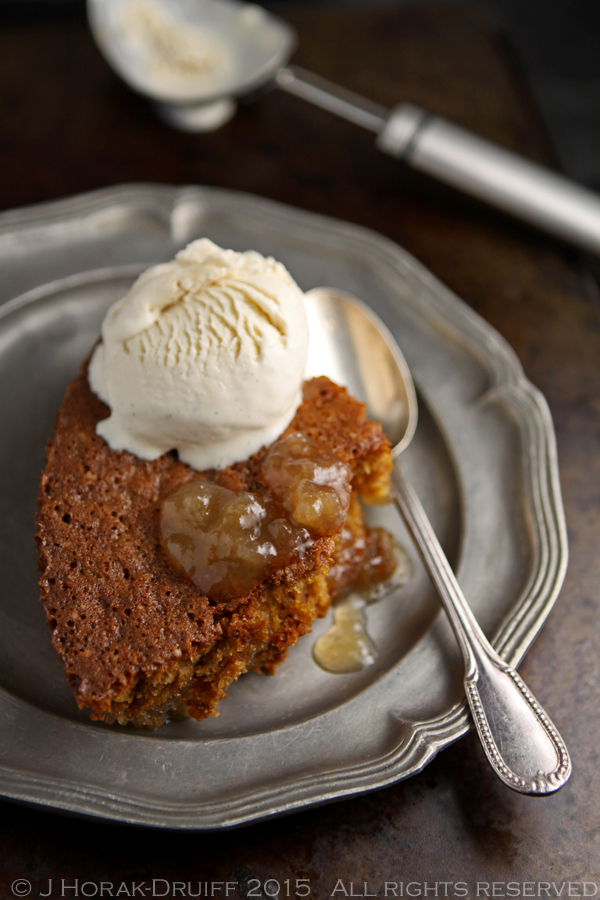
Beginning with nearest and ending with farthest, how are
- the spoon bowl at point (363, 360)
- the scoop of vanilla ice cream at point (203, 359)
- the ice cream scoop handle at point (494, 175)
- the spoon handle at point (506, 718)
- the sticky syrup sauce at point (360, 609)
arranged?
the spoon handle at point (506, 718), the scoop of vanilla ice cream at point (203, 359), the sticky syrup sauce at point (360, 609), the spoon bowl at point (363, 360), the ice cream scoop handle at point (494, 175)

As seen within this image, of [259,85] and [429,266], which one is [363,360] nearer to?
[429,266]

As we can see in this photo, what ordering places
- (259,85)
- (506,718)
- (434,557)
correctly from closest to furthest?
(506,718) < (434,557) < (259,85)

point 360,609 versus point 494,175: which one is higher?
point 494,175

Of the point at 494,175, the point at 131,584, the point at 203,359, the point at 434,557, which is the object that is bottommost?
the point at 131,584

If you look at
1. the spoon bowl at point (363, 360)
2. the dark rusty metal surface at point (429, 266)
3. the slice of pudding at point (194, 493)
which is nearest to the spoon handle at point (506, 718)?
the dark rusty metal surface at point (429, 266)

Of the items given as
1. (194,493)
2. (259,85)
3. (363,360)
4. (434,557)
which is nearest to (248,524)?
(194,493)

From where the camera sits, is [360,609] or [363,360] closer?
[360,609]

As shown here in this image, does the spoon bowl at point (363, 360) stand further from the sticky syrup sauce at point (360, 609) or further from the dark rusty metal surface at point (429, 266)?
the dark rusty metal surface at point (429, 266)
